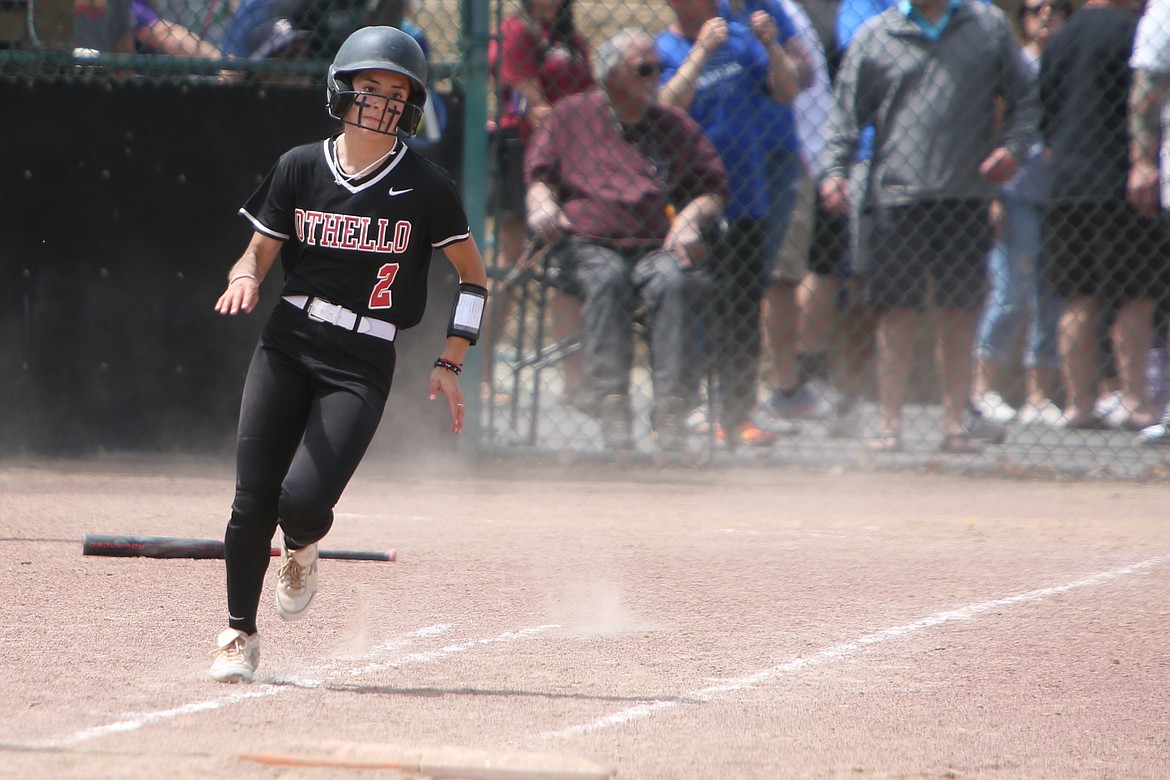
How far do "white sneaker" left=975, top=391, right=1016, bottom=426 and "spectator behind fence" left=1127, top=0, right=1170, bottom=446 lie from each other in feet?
2.80

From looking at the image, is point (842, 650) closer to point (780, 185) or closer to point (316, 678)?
point (316, 678)

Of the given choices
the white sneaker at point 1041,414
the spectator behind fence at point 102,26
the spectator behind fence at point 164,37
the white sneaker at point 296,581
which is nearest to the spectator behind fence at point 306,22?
the spectator behind fence at point 164,37

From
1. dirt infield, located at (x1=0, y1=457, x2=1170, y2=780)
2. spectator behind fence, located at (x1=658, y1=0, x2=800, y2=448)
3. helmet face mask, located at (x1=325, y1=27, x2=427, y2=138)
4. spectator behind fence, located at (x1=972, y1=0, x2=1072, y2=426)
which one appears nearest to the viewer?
dirt infield, located at (x1=0, y1=457, x2=1170, y2=780)

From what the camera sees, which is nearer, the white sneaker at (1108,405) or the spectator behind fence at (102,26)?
the spectator behind fence at (102,26)

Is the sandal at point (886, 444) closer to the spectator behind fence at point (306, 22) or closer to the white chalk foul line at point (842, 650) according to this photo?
the white chalk foul line at point (842, 650)

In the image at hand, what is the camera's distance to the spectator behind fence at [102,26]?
832 centimetres

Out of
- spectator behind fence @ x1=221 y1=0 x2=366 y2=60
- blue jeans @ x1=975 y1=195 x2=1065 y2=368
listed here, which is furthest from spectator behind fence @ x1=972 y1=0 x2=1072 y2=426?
spectator behind fence @ x1=221 y1=0 x2=366 y2=60

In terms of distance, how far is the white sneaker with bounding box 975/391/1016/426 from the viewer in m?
9.04

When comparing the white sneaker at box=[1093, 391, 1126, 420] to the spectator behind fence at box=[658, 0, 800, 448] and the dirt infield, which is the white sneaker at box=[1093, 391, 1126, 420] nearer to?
the dirt infield

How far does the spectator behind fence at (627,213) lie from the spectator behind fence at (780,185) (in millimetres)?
479

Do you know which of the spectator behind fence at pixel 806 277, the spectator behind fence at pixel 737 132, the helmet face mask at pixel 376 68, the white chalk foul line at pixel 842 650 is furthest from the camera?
the spectator behind fence at pixel 806 277

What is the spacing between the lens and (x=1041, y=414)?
29.9ft

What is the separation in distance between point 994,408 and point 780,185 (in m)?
1.88

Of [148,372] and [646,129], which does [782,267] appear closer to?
[646,129]
